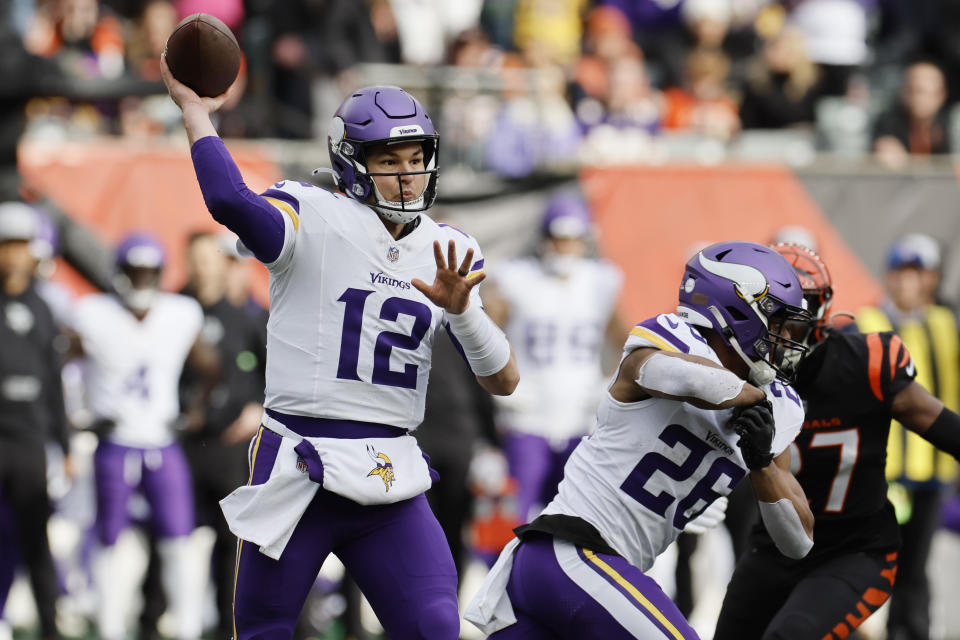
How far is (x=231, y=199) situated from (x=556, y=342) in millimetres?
4198

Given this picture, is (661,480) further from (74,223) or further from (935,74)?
(935,74)

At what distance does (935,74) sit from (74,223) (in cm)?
584

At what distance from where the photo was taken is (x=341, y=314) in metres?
4.22

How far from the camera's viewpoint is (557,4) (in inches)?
459

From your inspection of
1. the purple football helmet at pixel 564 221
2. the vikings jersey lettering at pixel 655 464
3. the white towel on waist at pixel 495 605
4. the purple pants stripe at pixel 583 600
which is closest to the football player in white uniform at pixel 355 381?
the white towel on waist at pixel 495 605

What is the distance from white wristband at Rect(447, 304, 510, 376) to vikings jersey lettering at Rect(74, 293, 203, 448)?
3.66m

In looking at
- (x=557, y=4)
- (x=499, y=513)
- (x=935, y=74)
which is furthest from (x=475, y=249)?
(x=557, y=4)

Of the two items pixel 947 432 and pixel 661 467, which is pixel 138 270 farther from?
pixel 947 432

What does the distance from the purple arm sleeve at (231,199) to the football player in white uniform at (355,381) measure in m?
0.02

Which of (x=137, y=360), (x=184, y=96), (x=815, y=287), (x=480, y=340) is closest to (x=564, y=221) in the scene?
(x=137, y=360)

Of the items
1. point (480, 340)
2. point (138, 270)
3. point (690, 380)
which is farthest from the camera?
point (138, 270)

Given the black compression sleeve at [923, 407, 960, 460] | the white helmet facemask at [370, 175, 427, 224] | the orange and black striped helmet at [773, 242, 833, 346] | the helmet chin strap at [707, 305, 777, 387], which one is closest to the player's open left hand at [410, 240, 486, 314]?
the white helmet facemask at [370, 175, 427, 224]

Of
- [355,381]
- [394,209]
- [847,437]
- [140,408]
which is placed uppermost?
[394,209]

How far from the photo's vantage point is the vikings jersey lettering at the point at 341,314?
4.21 m
